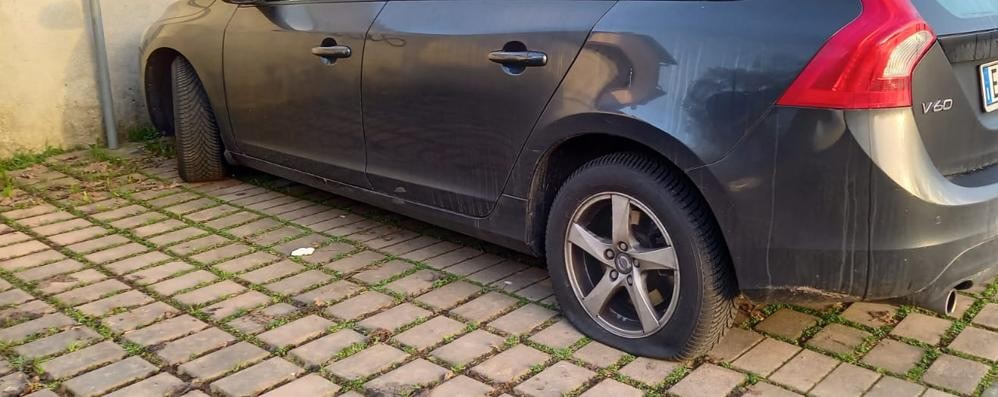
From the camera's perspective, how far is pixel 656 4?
8.96ft

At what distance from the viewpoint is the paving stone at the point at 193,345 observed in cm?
301

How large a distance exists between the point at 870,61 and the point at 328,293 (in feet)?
7.19

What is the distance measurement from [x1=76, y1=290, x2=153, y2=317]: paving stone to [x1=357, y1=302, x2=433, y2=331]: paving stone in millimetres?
925

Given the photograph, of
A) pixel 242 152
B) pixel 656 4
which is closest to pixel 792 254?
pixel 656 4

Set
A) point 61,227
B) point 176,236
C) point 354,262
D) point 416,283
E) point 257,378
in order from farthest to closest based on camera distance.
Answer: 1. point 61,227
2. point 176,236
3. point 354,262
4. point 416,283
5. point 257,378

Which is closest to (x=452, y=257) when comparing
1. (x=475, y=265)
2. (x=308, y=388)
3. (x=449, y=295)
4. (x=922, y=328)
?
(x=475, y=265)

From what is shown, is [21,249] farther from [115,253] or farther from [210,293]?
[210,293]

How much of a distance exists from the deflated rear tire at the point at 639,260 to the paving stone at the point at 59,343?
→ 165cm

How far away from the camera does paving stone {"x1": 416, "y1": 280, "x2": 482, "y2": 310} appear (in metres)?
3.47

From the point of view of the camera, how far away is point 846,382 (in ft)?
9.20

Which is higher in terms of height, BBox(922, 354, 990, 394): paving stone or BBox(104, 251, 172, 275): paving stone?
BBox(922, 354, 990, 394): paving stone

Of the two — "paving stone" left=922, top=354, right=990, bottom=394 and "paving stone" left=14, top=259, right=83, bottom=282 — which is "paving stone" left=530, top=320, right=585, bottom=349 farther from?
"paving stone" left=14, top=259, right=83, bottom=282

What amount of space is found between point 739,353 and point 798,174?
81 centimetres

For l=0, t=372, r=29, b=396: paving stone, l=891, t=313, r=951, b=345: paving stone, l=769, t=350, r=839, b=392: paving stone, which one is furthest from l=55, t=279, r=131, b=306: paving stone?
l=891, t=313, r=951, b=345: paving stone
